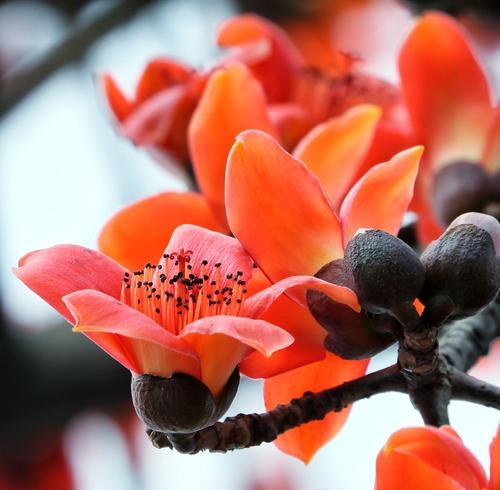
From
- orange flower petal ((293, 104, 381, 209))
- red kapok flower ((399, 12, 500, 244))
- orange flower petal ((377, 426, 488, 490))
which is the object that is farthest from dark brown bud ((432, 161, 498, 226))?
orange flower petal ((377, 426, 488, 490))

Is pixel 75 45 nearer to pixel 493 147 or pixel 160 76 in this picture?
pixel 160 76

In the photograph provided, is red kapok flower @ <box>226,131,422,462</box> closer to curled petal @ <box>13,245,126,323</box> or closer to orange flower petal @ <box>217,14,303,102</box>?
curled petal @ <box>13,245,126,323</box>

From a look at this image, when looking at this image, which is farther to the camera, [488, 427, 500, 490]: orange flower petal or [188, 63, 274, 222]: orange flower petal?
[188, 63, 274, 222]: orange flower petal

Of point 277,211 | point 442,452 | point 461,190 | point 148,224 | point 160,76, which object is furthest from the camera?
point 160,76

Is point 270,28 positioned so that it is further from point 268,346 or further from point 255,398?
point 255,398

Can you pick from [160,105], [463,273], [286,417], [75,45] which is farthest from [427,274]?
[75,45]
